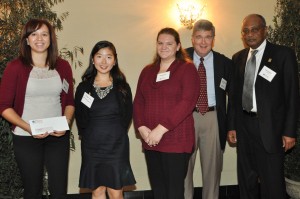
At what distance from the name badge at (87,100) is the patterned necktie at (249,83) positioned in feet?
4.57

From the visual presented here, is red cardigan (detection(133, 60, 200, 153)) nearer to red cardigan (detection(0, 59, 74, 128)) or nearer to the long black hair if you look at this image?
the long black hair

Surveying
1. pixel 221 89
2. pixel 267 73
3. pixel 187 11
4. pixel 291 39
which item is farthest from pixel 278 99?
pixel 187 11

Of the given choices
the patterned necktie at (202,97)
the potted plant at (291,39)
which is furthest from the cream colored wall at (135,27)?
the patterned necktie at (202,97)

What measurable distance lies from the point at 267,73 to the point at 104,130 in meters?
1.50

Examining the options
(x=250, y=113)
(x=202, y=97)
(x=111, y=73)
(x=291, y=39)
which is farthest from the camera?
(x=291, y=39)

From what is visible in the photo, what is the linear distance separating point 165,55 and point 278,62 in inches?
40.2

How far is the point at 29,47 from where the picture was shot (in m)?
2.81

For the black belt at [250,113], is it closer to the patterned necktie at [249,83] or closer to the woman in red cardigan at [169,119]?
the patterned necktie at [249,83]

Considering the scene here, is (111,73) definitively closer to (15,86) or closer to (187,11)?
(15,86)

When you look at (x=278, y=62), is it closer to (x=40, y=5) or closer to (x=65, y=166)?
(x=65, y=166)

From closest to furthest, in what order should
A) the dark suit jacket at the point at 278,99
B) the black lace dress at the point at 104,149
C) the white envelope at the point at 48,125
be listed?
the white envelope at the point at 48,125 < the black lace dress at the point at 104,149 < the dark suit jacket at the point at 278,99

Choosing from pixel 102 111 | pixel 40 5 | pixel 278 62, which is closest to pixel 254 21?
pixel 278 62

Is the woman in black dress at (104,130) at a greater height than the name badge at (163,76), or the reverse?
the name badge at (163,76)

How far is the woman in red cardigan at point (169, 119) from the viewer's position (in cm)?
285
